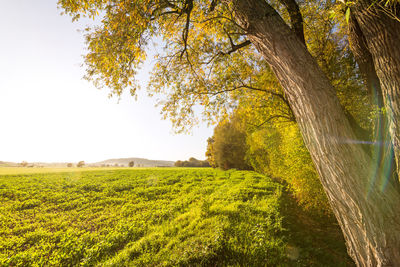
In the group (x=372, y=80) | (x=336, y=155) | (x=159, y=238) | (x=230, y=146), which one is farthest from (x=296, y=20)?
(x=230, y=146)

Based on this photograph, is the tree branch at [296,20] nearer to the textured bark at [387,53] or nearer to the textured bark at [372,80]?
the textured bark at [372,80]

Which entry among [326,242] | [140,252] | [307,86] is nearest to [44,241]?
[140,252]

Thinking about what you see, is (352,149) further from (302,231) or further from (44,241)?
(44,241)

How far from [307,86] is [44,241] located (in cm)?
996

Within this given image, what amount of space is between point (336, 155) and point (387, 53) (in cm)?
155

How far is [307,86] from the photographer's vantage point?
7.59 feet

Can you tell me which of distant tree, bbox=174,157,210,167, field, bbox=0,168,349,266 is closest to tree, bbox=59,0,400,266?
field, bbox=0,168,349,266

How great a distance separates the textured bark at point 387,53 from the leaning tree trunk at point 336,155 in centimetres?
53

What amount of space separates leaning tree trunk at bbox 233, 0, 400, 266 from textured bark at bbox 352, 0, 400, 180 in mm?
527

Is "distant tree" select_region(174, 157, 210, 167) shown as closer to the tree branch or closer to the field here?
the field

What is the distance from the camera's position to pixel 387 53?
2.20 metres

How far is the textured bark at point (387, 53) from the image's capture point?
2.11 meters

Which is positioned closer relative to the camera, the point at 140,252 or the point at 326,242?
the point at 140,252

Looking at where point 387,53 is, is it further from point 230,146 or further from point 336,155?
point 230,146
